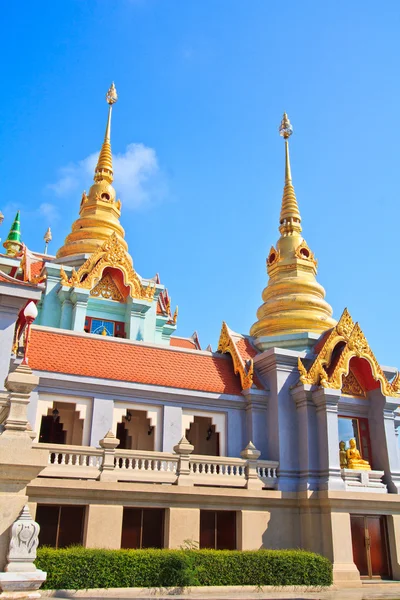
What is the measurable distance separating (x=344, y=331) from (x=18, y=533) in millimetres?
14352

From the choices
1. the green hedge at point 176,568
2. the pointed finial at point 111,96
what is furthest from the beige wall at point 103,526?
the pointed finial at point 111,96

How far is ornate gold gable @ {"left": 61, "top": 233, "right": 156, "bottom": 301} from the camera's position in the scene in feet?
82.3

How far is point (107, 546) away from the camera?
51.2ft

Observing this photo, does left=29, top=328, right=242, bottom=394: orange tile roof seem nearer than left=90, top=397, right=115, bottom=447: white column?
No

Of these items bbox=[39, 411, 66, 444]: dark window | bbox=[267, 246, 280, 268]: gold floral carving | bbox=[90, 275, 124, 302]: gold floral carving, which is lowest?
bbox=[39, 411, 66, 444]: dark window

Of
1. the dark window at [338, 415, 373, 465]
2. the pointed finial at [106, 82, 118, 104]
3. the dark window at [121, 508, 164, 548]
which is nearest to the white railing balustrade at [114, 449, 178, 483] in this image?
the dark window at [121, 508, 164, 548]

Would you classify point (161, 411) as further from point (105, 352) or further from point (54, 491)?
point (54, 491)

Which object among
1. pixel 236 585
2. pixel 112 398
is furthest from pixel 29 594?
pixel 112 398

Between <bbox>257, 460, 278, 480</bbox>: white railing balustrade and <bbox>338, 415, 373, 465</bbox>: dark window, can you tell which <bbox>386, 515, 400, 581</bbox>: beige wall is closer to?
<bbox>338, 415, 373, 465</bbox>: dark window

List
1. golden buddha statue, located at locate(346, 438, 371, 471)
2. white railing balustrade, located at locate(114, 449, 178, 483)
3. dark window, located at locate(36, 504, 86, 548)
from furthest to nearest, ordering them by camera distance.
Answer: golden buddha statue, located at locate(346, 438, 371, 471) → white railing balustrade, located at locate(114, 449, 178, 483) → dark window, located at locate(36, 504, 86, 548)

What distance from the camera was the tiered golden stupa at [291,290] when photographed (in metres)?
24.9

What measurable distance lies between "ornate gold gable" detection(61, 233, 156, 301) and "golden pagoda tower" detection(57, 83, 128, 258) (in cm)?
189

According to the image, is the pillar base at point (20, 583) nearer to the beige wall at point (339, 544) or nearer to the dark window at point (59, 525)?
the dark window at point (59, 525)

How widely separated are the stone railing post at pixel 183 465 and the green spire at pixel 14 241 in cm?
1115
